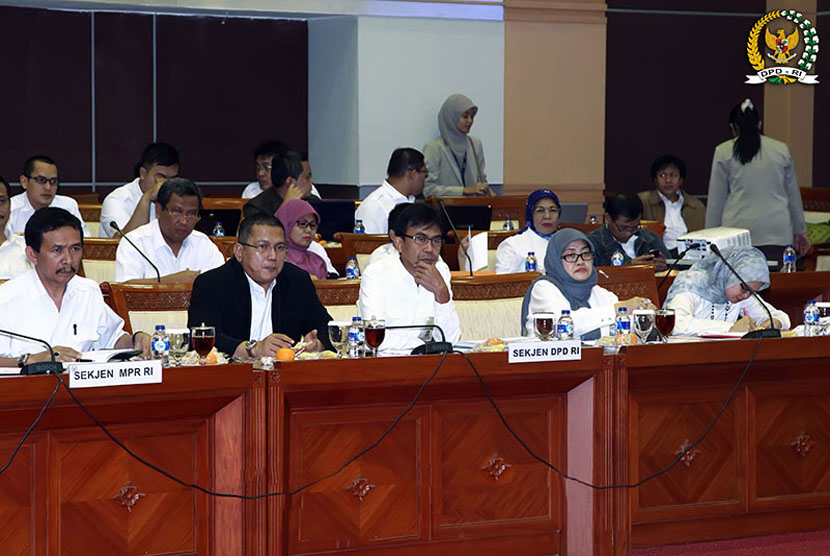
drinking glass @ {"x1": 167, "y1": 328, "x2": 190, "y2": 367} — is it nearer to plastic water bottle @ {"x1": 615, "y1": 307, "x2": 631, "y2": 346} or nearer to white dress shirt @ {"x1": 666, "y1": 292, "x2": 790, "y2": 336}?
plastic water bottle @ {"x1": 615, "y1": 307, "x2": 631, "y2": 346}

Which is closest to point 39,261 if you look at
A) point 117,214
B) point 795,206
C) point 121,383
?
point 121,383

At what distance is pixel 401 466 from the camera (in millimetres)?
3424

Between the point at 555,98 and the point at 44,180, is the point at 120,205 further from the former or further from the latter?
the point at 555,98

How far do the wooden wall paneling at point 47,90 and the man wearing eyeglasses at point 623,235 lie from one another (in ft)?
15.7

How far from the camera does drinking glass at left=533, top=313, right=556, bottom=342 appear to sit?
3676mm

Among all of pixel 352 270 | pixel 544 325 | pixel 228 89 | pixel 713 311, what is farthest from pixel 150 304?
pixel 228 89

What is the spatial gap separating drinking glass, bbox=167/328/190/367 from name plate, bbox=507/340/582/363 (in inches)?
34.2

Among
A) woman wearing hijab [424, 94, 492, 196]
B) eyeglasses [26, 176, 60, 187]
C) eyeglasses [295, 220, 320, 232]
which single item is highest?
woman wearing hijab [424, 94, 492, 196]

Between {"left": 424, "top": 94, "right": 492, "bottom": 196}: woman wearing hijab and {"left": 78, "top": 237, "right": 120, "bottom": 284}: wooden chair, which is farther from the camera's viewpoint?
{"left": 424, "top": 94, "right": 492, "bottom": 196}: woman wearing hijab

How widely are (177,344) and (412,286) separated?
1.26m

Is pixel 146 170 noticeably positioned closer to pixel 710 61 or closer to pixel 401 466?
pixel 401 466

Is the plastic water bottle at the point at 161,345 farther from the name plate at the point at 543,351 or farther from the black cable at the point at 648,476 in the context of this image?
the name plate at the point at 543,351

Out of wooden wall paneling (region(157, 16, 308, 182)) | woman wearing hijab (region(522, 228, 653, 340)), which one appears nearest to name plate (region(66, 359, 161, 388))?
woman wearing hijab (region(522, 228, 653, 340))

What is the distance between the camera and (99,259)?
560 centimetres
